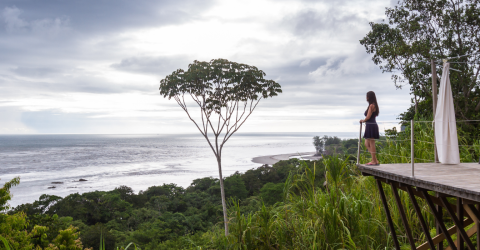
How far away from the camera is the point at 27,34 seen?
82.6 feet

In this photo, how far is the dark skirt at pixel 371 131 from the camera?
4.25 m

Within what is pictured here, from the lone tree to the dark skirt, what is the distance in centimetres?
851

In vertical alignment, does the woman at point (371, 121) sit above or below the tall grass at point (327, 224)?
above

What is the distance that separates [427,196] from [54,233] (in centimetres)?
1304

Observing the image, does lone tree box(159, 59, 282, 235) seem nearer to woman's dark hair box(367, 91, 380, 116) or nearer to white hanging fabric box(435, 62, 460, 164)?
woman's dark hair box(367, 91, 380, 116)

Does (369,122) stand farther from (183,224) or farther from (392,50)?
(183,224)

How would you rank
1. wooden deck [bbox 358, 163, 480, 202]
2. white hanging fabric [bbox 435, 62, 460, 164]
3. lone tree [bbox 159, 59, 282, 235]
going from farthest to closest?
lone tree [bbox 159, 59, 282, 235], white hanging fabric [bbox 435, 62, 460, 164], wooden deck [bbox 358, 163, 480, 202]

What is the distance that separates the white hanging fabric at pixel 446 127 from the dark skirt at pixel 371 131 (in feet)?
2.48

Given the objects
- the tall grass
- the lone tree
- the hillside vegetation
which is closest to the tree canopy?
the hillside vegetation

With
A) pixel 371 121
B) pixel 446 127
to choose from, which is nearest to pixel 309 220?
pixel 371 121

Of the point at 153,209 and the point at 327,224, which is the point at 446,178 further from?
the point at 153,209

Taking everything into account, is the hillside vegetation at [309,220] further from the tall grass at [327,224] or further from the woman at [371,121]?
the woman at [371,121]

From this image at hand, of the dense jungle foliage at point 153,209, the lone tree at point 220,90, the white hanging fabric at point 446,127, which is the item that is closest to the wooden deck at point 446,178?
the white hanging fabric at point 446,127

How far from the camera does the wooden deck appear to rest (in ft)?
8.23
